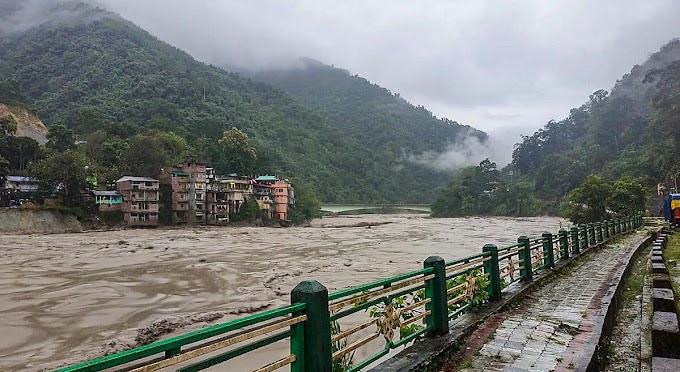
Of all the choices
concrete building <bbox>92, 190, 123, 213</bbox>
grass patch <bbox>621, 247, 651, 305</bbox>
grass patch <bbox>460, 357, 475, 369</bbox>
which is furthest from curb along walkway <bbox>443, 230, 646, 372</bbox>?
concrete building <bbox>92, 190, 123, 213</bbox>

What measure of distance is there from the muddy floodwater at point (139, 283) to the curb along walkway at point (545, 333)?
4492 mm

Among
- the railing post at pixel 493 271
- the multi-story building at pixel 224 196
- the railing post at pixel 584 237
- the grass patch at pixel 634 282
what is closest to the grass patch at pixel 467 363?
the railing post at pixel 493 271

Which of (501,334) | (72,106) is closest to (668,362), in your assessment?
(501,334)

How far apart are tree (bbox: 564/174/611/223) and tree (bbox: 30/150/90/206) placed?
47.8 metres

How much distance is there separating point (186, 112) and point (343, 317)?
9096 centimetres

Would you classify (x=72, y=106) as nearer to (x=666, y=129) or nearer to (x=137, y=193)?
(x=137, y=193)

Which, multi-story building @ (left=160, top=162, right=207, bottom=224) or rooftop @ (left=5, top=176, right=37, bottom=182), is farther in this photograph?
multi-story building @ (left=160, top=162, right=207, bottom=224)

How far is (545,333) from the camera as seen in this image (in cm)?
571

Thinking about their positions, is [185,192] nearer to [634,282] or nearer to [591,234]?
[591,234]

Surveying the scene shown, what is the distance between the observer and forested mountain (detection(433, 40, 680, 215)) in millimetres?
67125

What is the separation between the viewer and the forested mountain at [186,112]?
248ft

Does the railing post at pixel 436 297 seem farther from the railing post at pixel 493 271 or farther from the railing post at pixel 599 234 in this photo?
the railing post at pixel 599 234

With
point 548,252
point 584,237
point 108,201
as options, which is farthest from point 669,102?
point 108,201

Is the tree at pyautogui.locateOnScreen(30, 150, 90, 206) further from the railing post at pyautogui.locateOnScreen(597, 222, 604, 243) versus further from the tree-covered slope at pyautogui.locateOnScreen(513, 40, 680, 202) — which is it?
the tree-covered slope at pyautogui.locateOnScreen(513, 40, 680, 202)
